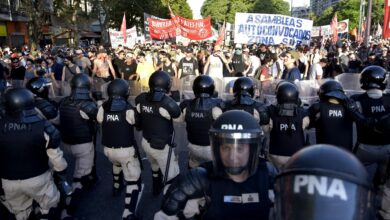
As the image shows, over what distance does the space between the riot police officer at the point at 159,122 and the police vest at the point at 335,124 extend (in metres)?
1.83

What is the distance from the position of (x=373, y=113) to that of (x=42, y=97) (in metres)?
4.58

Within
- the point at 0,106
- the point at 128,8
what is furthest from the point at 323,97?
the point at 128,8

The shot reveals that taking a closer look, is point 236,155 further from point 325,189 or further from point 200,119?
point 200,119

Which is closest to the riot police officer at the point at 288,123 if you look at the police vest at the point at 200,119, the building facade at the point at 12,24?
the police vest at the point at 200,119

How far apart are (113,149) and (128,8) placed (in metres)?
41.5

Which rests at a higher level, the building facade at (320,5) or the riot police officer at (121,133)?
the building facade at (320,5)

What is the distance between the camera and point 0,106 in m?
5.60

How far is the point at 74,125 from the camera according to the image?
5.38 metres

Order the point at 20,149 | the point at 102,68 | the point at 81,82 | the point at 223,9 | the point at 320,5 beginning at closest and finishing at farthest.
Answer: the point at 20,149
the point at 81,82
the point at 102,68
the point at 223,9
the point at 320,5

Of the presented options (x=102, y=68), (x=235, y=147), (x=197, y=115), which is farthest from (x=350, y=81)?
(x=235, y=147)

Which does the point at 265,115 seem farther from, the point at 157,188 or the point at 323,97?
the point at 157,188

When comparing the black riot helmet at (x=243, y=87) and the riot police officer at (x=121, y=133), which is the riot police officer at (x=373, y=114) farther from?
the riot police officer at (x=121, y=133)

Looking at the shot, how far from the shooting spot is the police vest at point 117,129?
5023mm

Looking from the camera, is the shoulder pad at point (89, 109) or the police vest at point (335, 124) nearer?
the police vest at point (335, 124)
